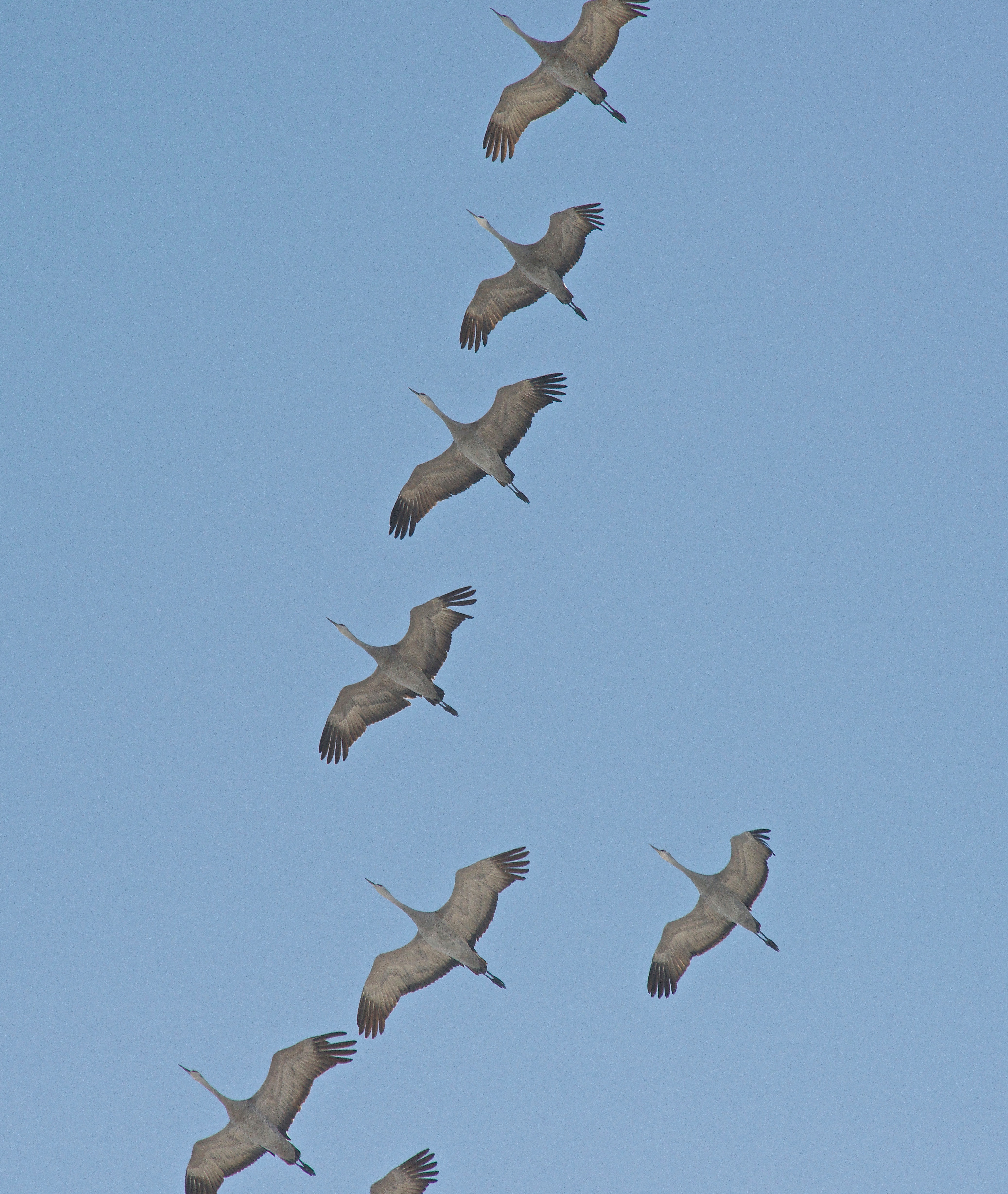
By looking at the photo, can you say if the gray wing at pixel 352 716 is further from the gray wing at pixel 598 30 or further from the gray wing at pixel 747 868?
the gray wing at pixel 598 30

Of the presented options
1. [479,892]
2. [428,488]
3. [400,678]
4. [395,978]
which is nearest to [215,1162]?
[395,978]

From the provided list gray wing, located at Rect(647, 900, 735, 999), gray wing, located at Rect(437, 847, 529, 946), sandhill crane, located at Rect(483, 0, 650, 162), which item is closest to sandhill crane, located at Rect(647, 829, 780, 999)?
gray wing, located at Rect(647, 900, 735, 999)

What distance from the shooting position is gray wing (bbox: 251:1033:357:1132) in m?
28.0

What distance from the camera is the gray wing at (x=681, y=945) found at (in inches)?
1218

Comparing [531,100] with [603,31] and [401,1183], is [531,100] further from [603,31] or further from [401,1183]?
[401,1183]

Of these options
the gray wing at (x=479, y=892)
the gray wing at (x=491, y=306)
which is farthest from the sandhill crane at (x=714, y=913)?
the gray wing at (x=491, y=306)

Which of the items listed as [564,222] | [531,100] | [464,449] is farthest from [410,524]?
[531,100]

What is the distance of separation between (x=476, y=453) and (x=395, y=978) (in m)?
10.8

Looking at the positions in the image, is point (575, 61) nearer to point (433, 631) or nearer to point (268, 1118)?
point (433, 631)

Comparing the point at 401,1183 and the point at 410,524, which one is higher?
the point at 410,524

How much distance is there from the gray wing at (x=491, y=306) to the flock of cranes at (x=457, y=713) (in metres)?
0.02

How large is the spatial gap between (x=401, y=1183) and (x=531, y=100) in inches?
852

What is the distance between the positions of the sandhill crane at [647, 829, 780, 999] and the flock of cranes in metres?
0.03

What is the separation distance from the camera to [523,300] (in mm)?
31734
